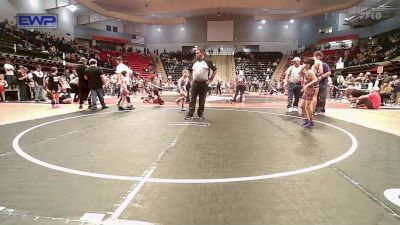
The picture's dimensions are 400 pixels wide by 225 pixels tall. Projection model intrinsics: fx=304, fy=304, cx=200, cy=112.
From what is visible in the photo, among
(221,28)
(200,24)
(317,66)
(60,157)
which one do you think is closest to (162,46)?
(200,24)

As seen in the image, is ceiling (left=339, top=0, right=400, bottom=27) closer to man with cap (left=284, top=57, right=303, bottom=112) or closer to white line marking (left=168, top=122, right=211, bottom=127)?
man with cap (left=284, top=57, right=303, bottom=112)

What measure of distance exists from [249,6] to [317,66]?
93.9 ft

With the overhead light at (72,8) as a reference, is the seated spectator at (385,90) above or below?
below

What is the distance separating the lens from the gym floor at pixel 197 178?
7.01ft

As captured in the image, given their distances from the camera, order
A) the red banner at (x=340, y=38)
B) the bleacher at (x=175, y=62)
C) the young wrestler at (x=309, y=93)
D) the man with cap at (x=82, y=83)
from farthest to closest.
A: the bleacher at (x=175, y=62) < the red banner at (x=340, y=38) < the man with cap at (x=82, y=83) < the young wrestler at (x=309, y=93)

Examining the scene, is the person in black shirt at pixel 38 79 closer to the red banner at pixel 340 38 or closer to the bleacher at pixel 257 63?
the bleacher at pixel 257 63

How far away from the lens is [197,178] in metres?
2.91

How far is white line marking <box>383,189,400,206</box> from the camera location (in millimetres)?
2403

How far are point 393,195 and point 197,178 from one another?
1.68 metres

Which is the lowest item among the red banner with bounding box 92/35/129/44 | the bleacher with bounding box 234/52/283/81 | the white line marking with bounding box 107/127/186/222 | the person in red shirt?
the white line marking with bounding box 107/127/186/222

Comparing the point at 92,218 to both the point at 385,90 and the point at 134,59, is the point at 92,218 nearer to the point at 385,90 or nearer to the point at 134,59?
the point at 385,90

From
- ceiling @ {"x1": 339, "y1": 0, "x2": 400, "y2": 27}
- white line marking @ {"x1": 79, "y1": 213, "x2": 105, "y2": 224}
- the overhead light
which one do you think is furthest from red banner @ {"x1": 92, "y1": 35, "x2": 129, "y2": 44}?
white line marking @ {"x1": 79, "y1": 213, "x2": 105, "y2": 224}

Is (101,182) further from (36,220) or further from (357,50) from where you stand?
(357,50)

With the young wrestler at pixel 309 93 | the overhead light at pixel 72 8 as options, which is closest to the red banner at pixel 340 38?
the overhead light at pixel 72 8
